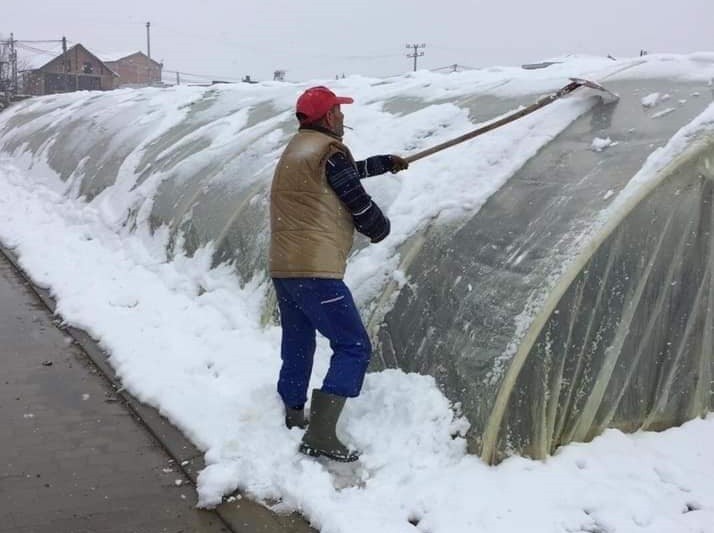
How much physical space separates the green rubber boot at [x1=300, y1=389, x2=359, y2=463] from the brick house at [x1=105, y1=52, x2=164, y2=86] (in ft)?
226

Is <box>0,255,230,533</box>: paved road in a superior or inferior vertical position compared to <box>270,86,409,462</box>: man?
inferior

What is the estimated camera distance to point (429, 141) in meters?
5.46

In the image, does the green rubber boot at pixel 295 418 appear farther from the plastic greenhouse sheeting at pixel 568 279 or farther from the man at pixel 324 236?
the plastic greenhouse sheeting at pixel 568 279

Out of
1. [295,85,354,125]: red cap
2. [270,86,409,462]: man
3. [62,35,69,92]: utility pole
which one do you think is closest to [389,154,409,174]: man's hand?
[270,86,409,462]: man

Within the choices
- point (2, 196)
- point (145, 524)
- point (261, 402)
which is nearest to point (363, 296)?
point (261, 402)

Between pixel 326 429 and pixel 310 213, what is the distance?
1.11 metres

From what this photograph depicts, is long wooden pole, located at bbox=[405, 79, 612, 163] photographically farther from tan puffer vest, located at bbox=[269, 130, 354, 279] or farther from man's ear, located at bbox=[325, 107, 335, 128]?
tan puffer vest, located at bbox=[269, 130, 354, 279]

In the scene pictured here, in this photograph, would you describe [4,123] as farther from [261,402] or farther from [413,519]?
[413,519]

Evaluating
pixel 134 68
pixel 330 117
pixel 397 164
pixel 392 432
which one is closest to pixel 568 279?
pixel 397 164

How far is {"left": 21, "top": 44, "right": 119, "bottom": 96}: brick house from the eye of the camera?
57719 mm

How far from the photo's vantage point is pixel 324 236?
345 cm

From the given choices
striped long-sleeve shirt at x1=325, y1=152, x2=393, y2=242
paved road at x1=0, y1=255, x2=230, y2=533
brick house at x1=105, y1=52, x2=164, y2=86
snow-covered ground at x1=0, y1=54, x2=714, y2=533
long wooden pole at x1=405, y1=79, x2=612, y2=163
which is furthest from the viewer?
brick house at x1=105, y1=52, x2=164, y2=86

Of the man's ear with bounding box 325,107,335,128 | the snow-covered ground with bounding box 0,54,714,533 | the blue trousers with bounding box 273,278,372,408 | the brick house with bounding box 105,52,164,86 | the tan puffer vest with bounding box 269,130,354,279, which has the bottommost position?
the snow-covered ground with bounding box 0,54,714,533

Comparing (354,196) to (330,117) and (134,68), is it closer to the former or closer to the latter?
(330,117)
